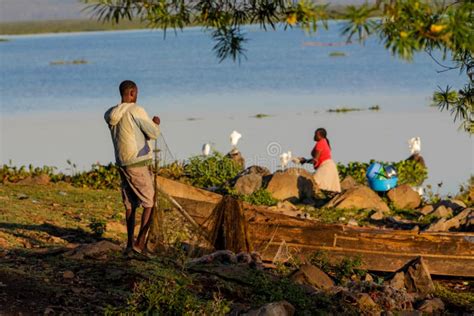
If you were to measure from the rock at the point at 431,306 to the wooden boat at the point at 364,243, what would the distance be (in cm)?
109

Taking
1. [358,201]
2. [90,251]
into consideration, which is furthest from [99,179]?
[90,251]

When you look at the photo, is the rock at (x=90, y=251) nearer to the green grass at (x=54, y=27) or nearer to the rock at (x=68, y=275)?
the rock at (x=68, y=275)

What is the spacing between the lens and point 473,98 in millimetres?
9234

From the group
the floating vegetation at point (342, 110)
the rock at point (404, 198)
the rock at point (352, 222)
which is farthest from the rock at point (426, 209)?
the floating vegetation at point (342, 110)

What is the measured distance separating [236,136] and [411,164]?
12.0 feet

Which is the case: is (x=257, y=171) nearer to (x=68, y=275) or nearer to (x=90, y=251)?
(x=90, y=251)

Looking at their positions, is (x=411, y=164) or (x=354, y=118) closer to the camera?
(x=411, y=164)

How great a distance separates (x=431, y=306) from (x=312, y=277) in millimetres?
1208

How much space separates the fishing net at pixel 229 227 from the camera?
38.8 feet

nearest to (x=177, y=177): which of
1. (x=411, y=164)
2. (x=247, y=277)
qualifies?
(x=411, y=164)

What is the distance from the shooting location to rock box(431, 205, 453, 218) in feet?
55.1

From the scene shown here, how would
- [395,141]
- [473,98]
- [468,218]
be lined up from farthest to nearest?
[395,141]
[468,218]
[473,98]

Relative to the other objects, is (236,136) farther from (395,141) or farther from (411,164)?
(395,141)

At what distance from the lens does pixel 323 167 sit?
60.2 ft
